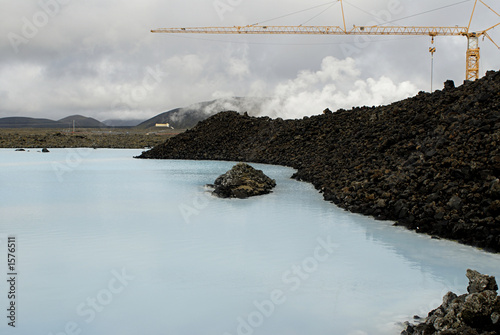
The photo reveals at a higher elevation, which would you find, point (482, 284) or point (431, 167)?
point (431, 167)

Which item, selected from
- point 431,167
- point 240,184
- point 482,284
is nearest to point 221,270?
point 482,284

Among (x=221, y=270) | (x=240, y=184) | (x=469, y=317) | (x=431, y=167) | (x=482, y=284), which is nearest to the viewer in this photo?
(x=469, y=317)

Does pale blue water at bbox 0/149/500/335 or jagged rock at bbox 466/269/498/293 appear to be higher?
jagged rock at bbox 466/269/498/293

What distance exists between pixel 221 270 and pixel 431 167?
6.65 metres

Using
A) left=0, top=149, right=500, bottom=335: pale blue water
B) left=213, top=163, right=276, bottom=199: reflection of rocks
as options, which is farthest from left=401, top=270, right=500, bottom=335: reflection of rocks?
left=213, top=163, right=276, bottom=199: reflection of rocks

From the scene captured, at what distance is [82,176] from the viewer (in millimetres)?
22000

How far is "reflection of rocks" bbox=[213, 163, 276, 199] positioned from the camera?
14.8 metres

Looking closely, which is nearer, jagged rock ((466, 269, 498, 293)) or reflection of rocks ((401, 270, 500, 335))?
reflection of rocks ((401, 270, 500, 335))

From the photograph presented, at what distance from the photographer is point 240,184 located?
49.3ft

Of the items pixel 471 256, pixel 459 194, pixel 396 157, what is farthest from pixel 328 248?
pixel 396 157

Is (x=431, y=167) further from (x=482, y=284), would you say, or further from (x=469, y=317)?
(x=469, y=317)

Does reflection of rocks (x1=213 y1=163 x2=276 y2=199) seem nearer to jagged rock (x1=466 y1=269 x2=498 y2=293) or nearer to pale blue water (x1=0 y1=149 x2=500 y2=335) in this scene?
pale blue water (x1=0 y1=149 x2=500 y2=335)

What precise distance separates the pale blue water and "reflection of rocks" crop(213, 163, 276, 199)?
6.82 feet

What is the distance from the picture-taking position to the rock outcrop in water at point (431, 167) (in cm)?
842
